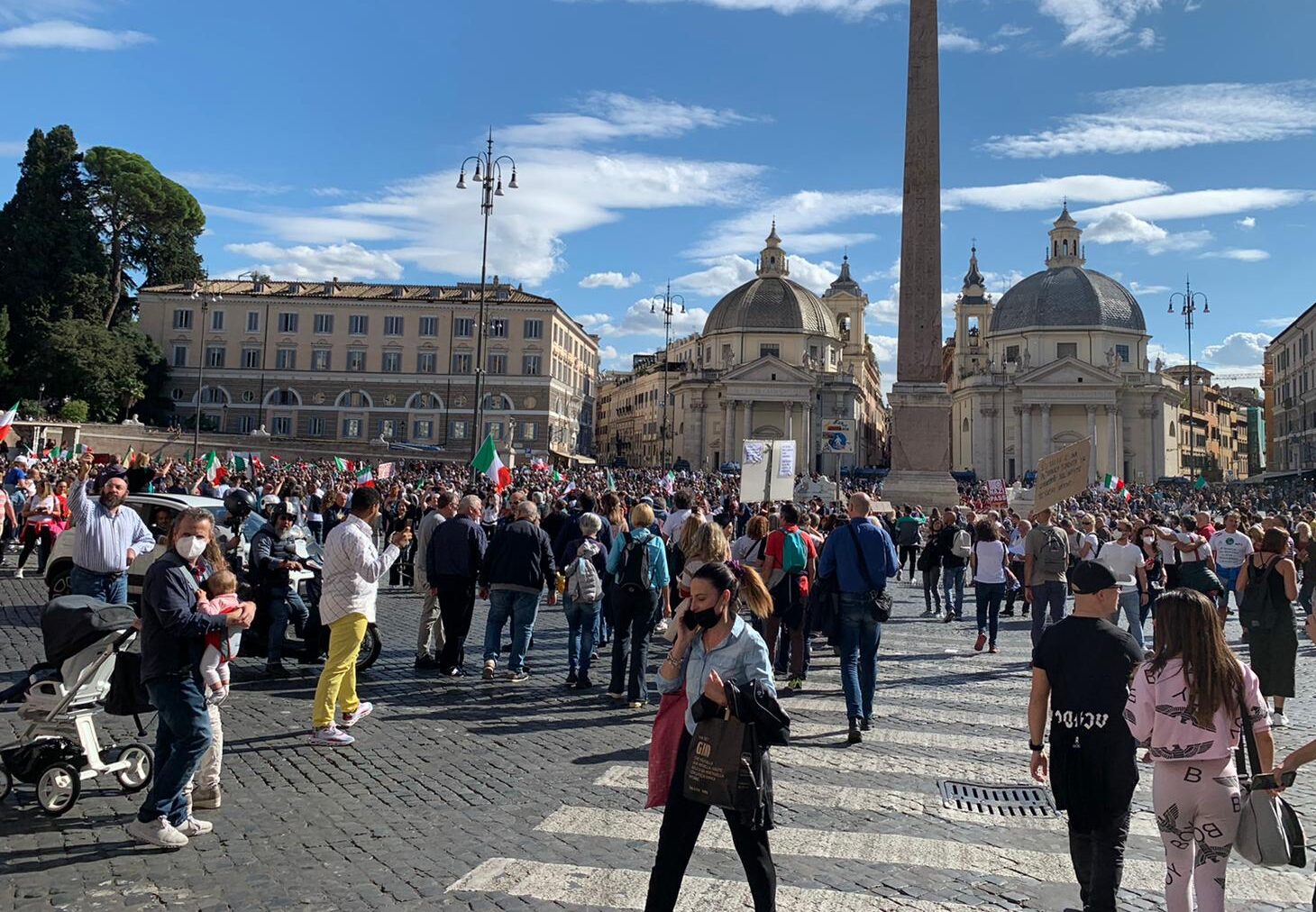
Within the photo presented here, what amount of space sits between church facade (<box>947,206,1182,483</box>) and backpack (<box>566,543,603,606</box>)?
66617mm

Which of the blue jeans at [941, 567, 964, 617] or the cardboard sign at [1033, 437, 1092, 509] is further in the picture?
the blue jeans at [941, 567, 964, 617]

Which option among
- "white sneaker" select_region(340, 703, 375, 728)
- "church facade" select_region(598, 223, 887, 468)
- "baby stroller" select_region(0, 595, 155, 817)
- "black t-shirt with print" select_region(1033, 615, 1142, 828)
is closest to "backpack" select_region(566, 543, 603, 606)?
"white sneaker" select_region(340, 703, 375, 728)

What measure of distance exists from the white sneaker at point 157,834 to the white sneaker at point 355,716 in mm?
2045

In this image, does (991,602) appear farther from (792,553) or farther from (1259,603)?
(1259,603)

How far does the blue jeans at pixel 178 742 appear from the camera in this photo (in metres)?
4.43

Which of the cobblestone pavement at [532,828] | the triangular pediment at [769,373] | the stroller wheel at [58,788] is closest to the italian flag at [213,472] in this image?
the cobblestone pavement at [532,828]

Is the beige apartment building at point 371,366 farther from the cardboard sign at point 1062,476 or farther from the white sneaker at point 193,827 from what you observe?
the white sneaker at point 193,827

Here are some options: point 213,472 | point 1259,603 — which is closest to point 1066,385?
point 213,472

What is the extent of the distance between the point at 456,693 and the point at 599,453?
305ft

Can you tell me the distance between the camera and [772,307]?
265 ft

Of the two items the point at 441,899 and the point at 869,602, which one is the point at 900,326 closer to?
the point at 869,602

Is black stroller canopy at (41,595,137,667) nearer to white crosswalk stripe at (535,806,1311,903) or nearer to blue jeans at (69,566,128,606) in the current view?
white crosswalk stripe at (535,806,1311,903)

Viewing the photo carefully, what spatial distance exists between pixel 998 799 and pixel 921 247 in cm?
1953

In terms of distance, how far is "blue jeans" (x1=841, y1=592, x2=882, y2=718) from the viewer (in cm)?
695
